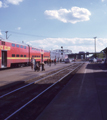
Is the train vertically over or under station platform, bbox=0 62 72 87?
over

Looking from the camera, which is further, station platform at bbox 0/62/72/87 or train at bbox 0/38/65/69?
train at bbox 0/38/65/69

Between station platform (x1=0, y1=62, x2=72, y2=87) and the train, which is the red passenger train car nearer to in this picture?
the train

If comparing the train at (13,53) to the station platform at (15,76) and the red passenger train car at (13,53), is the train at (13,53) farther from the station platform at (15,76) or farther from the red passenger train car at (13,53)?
the station platform at (15,76)

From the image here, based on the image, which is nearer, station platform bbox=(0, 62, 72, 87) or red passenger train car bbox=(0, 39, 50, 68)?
station platform bbox=(0, 62, 72, 87)

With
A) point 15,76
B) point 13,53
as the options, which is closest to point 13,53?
point 13,53

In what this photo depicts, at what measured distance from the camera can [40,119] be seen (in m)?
4.93

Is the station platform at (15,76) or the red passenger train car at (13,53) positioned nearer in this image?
the station platform at (15,76)

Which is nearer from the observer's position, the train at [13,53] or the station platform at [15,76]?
the station platform at [15,76]

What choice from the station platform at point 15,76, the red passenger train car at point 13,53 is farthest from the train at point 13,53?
the station platform at point 15,76

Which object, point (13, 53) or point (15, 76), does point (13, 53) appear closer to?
point (13, 53)

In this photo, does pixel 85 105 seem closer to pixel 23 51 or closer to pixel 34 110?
pixel 34 110

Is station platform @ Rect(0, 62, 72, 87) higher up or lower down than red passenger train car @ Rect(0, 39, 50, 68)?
lower down

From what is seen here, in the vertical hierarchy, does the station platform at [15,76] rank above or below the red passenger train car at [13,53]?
below

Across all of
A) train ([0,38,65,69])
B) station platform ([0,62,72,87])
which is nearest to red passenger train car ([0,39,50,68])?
train ([0,38,65,69])
